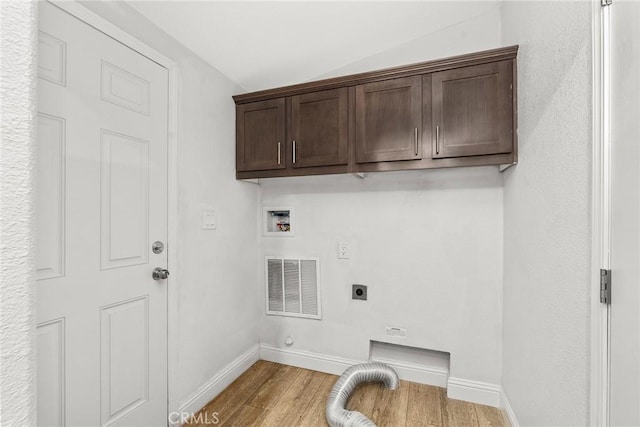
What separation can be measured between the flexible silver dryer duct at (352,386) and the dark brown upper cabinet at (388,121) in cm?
140

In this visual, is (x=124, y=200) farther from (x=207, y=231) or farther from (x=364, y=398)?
(x=364, y=398)

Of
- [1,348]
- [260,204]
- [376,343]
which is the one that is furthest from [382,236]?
[1,348]

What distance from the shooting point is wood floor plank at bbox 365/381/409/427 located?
180cm

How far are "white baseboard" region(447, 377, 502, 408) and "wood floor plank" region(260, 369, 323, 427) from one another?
94cm

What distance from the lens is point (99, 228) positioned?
140cm

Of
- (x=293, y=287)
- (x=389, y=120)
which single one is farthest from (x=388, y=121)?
(x=293, y=287)

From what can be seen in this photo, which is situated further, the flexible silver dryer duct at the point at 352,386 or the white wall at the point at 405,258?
the white wall at the point at 405,258

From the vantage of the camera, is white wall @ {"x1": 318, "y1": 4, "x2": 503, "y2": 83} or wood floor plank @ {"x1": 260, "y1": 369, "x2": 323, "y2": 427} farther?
white wall @ {"x1": 318, "y1": 4, "x2": 503, "y2": 83}

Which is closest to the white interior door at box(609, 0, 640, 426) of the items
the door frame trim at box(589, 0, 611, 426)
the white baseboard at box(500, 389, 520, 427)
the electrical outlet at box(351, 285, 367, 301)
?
the door frame trim at box(589, 0, 611, 426)

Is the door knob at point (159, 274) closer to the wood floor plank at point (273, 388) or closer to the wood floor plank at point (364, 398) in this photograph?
the wood floor plank at point (273, 388)

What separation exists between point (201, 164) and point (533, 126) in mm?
1908

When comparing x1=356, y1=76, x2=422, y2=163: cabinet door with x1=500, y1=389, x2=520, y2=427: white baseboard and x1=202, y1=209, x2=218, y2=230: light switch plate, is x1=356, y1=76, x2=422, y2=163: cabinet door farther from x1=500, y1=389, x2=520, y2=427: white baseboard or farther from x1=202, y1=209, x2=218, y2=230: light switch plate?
x1=500, y1=389, x2=520, y2=427: white baseboard

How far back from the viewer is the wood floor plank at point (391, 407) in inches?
70.9

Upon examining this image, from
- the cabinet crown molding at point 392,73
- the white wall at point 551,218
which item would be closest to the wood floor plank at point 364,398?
the white wall at point 551,218
